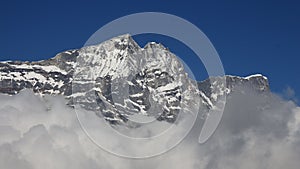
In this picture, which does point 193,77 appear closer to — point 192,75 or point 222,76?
point 192,75

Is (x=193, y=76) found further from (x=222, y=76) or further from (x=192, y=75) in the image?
(x=222, y=76)

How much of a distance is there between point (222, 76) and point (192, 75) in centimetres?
1070

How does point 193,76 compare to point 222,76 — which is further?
point 193,76

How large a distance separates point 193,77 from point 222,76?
42.9 ft

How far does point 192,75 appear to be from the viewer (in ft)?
463

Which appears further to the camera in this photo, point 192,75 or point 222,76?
point 192,75

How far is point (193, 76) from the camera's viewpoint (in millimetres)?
142500

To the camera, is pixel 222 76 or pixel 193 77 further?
pixel 193 77

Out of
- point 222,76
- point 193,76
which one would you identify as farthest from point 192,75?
point 222,76

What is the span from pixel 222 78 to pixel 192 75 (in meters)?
6.52

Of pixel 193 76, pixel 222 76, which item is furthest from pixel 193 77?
pixel 222 76

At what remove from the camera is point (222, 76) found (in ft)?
431

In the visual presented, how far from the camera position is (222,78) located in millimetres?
137625

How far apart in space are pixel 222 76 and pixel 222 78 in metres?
6.16
